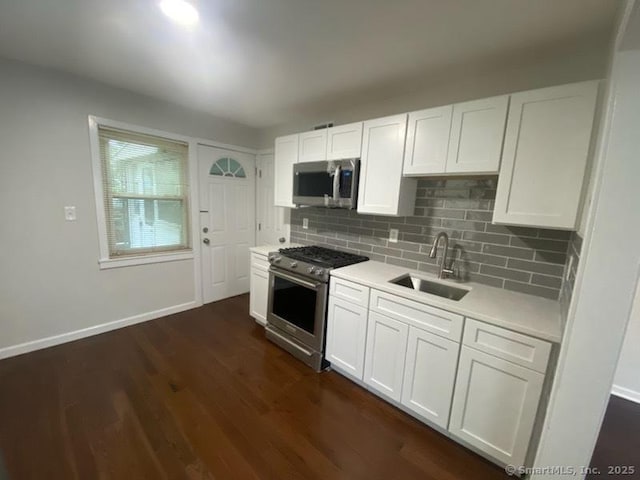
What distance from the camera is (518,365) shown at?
138 centimetres

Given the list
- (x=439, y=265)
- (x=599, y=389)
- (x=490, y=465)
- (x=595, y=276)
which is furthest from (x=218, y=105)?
(x=490, y=465)

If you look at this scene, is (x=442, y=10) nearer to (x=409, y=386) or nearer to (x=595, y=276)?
(x=595, y=276)

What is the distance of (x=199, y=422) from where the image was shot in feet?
5.78

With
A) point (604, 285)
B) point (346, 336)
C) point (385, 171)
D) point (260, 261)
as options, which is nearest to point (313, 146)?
point (385, 171)

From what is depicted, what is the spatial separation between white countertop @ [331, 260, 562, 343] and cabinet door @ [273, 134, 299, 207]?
1.21 m

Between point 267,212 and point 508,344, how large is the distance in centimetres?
318

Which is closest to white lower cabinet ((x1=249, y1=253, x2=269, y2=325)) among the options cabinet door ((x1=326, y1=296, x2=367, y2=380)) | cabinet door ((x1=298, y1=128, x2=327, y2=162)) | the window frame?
cabinet door ((x1=326, y1=296, x2=367, y2=380))

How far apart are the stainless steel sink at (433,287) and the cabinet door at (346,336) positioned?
408 millimetres

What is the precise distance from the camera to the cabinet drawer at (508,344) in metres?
1.31

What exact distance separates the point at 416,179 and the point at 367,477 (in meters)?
2.10

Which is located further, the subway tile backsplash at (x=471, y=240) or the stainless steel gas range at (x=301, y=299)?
the stainless steel gas range at (x=301, y=299)

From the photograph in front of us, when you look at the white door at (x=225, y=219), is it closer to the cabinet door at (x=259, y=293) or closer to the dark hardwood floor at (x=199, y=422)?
the cabinet door at (x=259, y=293)

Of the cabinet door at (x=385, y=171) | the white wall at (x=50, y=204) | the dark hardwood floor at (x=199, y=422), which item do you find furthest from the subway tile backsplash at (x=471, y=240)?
the white wall at (x=50, y=204)

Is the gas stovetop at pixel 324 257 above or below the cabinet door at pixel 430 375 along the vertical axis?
above
